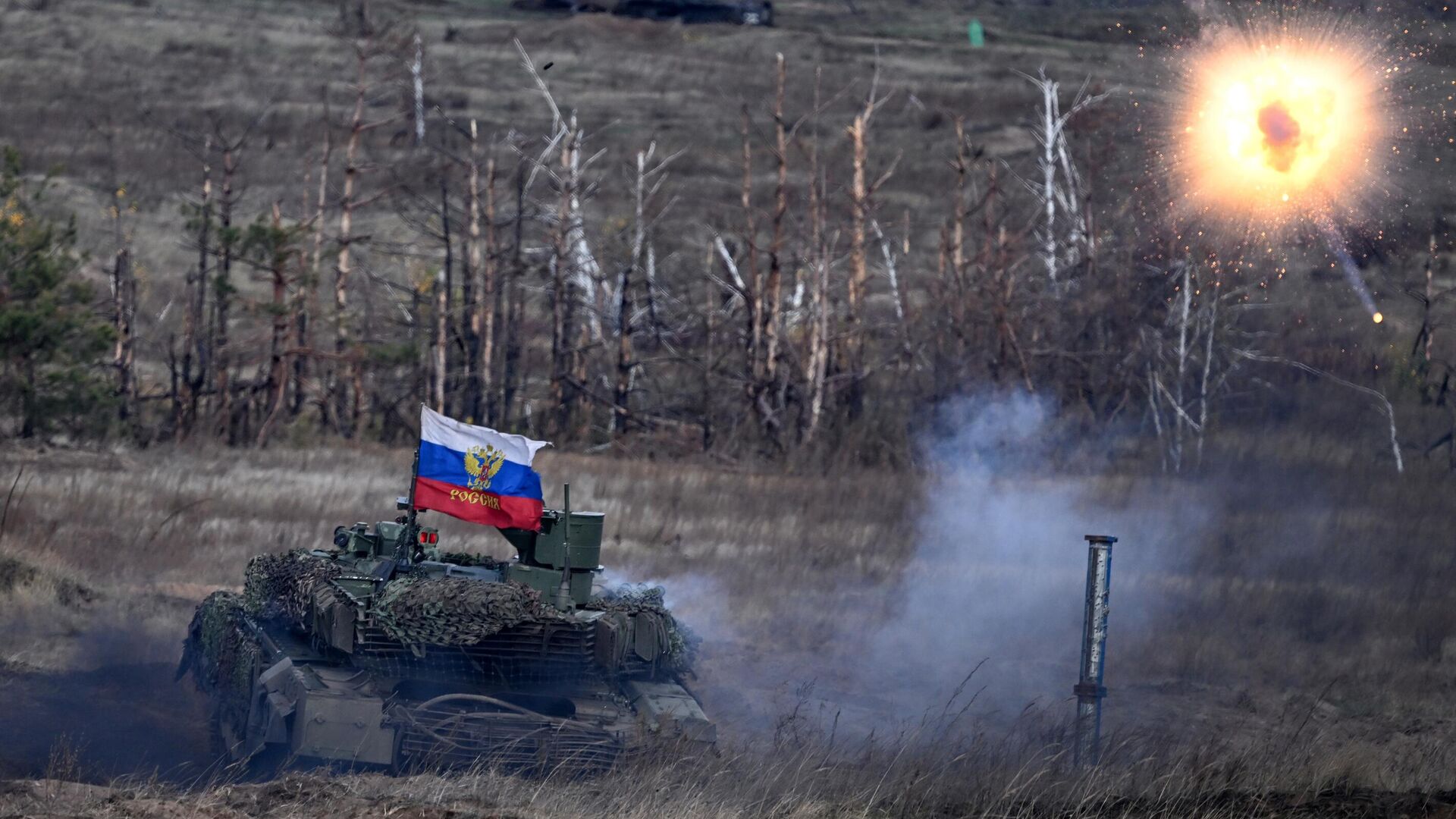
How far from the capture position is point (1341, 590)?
1959 cm

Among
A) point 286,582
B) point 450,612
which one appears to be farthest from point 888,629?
point 450,612

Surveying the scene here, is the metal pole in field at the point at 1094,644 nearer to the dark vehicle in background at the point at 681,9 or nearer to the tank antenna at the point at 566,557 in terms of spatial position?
the tank antenna at the point at 566,557

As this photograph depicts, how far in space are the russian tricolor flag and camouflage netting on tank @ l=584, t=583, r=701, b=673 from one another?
0.84 meters

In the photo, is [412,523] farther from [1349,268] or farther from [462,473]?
[1349,268]

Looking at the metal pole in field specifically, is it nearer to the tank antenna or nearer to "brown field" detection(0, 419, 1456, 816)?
"brown field" detection(0, 419, 1456, 816)

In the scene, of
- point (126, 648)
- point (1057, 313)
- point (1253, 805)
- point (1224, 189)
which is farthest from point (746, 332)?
point (1253, 805)

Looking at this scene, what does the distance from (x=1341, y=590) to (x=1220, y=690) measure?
4.19 metres

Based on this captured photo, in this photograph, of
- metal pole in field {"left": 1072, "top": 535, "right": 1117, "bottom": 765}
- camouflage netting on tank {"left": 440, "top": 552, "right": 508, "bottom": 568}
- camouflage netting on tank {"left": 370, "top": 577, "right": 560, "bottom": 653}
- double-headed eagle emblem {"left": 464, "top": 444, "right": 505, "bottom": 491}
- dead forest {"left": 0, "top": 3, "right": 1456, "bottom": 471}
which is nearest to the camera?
camouflage netting on tank {"left": 370, "top": 577, "right": 560, "bottom": 653}

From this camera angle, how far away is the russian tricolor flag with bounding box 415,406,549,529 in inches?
470

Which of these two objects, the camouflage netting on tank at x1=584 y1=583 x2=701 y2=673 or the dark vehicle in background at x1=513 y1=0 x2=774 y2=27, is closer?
the camouflage netting on tank at x1=584 y1=583 x2=701 y2=673

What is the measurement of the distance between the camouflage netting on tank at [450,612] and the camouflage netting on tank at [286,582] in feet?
3.26

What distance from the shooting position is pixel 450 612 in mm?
10742

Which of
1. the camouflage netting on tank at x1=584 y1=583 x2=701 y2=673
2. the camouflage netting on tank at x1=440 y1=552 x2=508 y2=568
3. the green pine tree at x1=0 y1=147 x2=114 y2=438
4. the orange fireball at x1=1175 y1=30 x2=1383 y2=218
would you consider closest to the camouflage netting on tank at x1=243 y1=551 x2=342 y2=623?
the camouflage netting on tank at x1=440 y1=552 x2=508 y2=568

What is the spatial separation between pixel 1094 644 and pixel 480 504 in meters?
4.47
